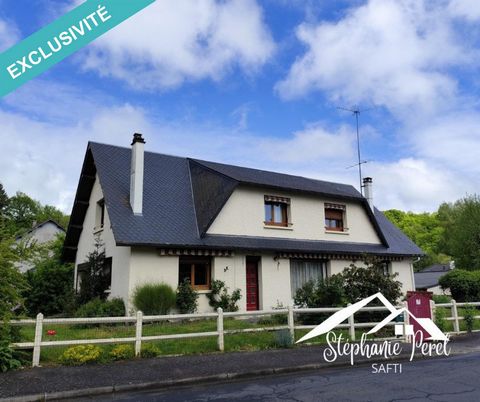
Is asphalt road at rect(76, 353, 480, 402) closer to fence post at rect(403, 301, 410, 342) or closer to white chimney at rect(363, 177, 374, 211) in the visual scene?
fence post at rect(403, 301, 410, 342)

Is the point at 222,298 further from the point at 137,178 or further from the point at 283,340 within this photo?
the point at 283,340

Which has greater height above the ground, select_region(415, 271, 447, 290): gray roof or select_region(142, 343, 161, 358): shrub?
select_region(415, 271, 447, 290): gray roof

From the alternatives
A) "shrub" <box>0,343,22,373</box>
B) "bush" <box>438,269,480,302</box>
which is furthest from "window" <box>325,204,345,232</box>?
"shrub" <box>0,343,22,373</box>

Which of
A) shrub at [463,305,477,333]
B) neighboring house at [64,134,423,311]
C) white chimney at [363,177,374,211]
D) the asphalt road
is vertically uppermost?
white chimney at [363,177,374,211]

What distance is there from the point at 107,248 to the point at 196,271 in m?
3.68

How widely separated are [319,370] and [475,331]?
8.35m

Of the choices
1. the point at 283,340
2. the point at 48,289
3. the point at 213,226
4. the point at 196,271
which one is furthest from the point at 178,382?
the point at 48,289

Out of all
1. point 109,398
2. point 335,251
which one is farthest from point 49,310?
point 109,398

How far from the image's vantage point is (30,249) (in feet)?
29.7

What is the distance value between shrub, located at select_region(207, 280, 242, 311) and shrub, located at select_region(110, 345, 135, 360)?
7.18 metres

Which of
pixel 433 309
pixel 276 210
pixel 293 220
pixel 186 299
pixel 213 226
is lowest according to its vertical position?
pixel 433 309

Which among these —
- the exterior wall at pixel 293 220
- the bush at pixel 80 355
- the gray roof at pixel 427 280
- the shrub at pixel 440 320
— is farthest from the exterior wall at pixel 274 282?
the gray roof at pixel 427 280

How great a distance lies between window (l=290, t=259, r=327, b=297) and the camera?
1914cm

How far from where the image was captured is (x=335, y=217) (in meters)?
21.9
